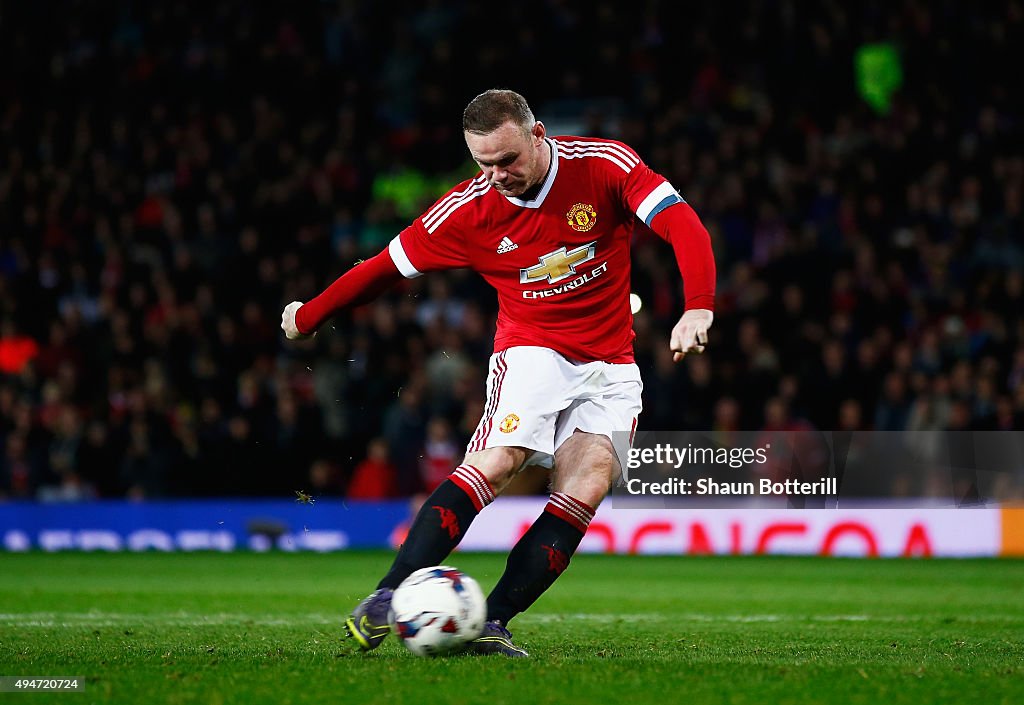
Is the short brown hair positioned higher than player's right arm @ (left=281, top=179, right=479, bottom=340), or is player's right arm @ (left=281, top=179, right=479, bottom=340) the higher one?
the short brown hair

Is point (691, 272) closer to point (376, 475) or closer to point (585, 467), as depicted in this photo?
point (585, 467)

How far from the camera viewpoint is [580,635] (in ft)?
21.3

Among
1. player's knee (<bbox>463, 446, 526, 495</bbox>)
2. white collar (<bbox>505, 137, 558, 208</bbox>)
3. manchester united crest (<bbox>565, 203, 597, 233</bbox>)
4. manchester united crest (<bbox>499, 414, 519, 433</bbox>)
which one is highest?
white collar (<bbox>505, 137, 558, 208</bbox>)

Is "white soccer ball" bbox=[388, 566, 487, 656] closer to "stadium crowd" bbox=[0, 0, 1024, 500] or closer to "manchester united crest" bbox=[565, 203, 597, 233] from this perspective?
"manchester united crest" bbox=[565, 203, 597, 233]

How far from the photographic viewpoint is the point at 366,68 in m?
19.1

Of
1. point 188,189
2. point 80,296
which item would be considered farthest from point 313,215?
point 80,296

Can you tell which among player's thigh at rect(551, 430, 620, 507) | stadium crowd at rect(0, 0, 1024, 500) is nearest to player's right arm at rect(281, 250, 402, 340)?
player's thigh at rect(551, 430, 620, 507)

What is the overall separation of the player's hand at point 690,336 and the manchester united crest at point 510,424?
2.64 feet

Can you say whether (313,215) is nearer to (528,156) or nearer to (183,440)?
Answer: (183,440)

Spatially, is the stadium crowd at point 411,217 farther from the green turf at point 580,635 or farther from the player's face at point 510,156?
the player's face at point 510,156

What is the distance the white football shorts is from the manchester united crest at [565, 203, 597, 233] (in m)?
0.48

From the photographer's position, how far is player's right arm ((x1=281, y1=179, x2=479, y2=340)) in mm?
5816

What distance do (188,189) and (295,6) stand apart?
373 centimetres

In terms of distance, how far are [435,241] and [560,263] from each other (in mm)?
506
